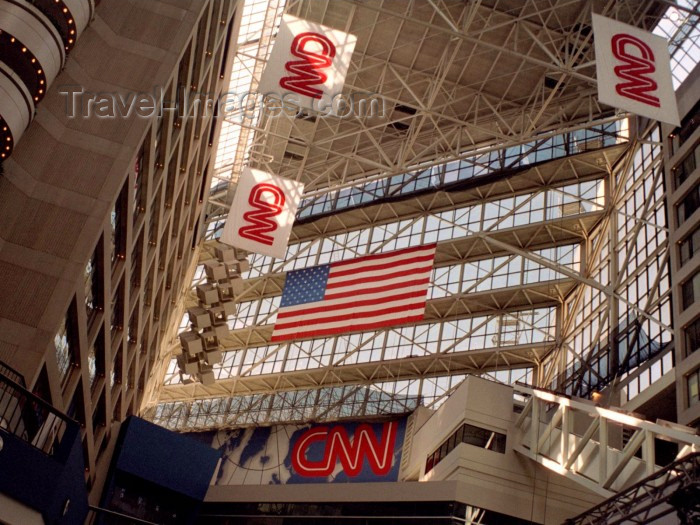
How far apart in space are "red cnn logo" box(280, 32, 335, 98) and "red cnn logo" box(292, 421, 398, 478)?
1012 inches

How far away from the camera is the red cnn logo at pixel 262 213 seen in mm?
30981

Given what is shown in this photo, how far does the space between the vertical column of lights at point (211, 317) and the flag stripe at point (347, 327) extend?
276 centimetres

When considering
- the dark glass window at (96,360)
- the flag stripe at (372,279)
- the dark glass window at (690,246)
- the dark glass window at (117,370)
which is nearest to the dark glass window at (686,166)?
the dark glass window at (690,246)

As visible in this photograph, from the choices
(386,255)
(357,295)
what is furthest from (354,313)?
(386,255)

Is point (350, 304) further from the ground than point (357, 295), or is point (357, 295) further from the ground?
point (357, 295)

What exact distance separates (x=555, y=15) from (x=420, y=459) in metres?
21.5

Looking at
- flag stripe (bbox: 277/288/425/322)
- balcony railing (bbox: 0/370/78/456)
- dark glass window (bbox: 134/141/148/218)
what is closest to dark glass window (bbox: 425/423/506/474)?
flag stripe (bbox: 277/288/425/322)

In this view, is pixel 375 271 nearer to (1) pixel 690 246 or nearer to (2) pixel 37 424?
(1) pixel 690 246

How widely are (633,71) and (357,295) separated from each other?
17.8m

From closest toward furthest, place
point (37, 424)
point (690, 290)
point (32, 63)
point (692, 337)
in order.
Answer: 1. point (37, 424)
2. point (32, 63)
3. point (692, 337)
4. point (690, 290)

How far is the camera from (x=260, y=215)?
3134cm

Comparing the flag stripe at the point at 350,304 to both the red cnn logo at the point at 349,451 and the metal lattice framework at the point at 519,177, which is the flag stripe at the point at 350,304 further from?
the red cnn logo at the point at 349,451

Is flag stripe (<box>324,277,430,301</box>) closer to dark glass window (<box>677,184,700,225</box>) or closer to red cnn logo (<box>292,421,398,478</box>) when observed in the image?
dark glass window (<box>677,184,700,225</box>)

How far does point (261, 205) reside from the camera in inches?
1240
